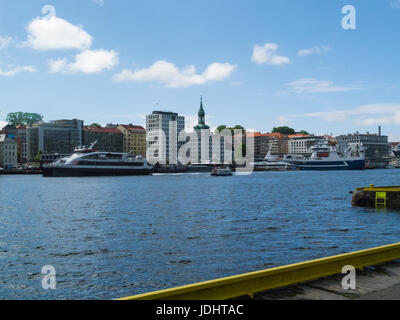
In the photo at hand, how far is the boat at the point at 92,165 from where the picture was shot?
10988cm

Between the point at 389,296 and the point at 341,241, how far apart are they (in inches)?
537

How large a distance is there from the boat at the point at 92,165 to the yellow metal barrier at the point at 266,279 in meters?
107

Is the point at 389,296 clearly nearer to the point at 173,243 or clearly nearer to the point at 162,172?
the point at 173,243

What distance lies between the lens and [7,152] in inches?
→ 6230

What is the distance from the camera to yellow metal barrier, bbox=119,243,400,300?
7626 mm

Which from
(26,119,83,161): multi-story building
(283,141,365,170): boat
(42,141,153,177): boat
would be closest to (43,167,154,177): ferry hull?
(42,141,153,177): boat

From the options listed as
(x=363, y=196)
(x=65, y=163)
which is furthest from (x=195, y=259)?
(x=65, y=163)

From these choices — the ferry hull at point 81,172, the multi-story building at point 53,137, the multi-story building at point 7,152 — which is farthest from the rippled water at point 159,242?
the multi-story building at point 53,137

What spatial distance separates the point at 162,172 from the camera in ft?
502

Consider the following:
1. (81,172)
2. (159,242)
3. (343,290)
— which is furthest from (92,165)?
(343,290)

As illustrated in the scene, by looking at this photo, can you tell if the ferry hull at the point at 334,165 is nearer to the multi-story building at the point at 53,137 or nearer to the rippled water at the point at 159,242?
the multi-story building at the point at 53,137

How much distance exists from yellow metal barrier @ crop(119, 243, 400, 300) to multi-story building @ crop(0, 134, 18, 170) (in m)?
165

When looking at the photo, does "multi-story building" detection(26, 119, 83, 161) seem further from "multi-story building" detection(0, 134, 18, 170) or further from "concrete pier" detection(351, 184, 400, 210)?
"concrete pier" detection(351, 184, 400, 210)
